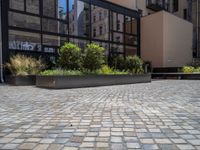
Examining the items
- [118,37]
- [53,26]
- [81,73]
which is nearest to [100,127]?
[81,73]

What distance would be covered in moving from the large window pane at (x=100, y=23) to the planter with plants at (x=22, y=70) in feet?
27.7

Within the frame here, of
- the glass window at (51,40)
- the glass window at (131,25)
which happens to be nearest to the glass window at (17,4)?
the glass window at (51,40)

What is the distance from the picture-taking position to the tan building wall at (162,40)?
26.7 m

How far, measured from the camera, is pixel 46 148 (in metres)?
3.36

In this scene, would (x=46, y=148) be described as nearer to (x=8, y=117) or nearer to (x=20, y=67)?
(x=8, y=117)

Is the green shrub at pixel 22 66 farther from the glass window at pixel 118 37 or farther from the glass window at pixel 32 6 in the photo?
the glass window at pixel 118 37

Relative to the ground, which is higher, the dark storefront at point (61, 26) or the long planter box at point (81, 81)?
the dark storefront at point (61, 26)

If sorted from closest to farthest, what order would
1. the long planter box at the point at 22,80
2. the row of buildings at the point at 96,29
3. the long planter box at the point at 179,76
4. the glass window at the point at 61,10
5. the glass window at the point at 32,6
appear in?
the long planter box at the point at 22,80, the row of buildings at the point at 96,29, the glass window at the point at 32,6, the glass window at the point at 61,10, the long planter box at the point at 179,76

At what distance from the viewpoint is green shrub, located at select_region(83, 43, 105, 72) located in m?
14.7

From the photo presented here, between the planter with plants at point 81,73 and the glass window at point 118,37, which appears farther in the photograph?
the glass window at point 118,37

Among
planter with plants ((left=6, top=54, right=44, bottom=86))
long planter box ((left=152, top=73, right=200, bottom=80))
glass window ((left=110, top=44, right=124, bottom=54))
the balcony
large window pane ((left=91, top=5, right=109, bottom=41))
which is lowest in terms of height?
long planter box ((left=152, top=73, right=200, bottom=80))

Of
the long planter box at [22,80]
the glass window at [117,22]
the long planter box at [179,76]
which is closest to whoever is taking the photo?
the long planter box at [22,80]

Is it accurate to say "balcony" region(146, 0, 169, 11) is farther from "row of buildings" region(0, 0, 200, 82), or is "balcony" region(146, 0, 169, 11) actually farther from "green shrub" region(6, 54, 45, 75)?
"green shrub" region(6, 54, 45, 75)

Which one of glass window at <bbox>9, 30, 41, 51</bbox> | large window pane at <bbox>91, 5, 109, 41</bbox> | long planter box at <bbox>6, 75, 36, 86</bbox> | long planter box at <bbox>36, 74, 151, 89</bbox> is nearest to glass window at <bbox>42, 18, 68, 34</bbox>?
glass window at <bbox>9, 30, 41, 51</bbox>
